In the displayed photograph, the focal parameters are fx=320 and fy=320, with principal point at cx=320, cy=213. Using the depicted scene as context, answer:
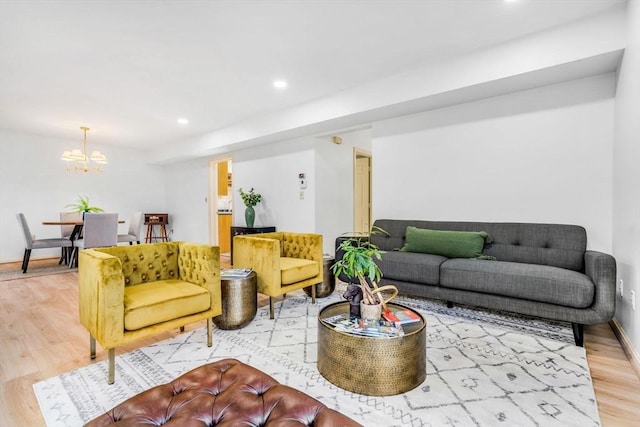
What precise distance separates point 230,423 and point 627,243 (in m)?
2.82

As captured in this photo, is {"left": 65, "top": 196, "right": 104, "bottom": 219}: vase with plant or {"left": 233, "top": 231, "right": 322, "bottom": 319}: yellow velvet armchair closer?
{"left": 233, "top": 231, "right": 322, "bottom": 319}: yellow velvet armchair

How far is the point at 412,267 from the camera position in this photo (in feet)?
9.91

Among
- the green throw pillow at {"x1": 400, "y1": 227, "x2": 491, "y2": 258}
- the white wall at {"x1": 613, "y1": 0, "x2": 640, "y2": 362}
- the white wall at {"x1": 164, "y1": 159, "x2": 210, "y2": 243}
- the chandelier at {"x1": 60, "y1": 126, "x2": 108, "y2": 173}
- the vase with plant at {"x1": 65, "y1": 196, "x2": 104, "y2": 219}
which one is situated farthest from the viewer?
the white wall at {"x1": 164, "y1": 159, "x2": 210, "y2": 243}

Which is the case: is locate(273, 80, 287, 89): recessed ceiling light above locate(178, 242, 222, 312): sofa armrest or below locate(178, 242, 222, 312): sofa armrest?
above

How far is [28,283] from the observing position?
4.34m

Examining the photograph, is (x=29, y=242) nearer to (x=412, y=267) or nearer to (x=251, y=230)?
(x=251, y=230)

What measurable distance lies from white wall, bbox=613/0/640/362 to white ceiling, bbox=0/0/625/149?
0.49 m

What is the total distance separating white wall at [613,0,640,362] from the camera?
2057 mm

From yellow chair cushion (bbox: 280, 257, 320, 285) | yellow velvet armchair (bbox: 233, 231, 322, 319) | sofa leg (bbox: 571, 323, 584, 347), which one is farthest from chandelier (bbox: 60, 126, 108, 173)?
sofa leg (bbox: 571, 323, 584, 347)

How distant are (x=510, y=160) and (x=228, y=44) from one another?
3008 mm

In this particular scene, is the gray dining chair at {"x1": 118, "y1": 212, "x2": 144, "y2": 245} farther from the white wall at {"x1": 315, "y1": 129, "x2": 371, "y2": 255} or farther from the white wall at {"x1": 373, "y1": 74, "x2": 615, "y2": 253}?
the white wall at {"x1": 373, "y1": 74, "x2": 615, "y2": 253}

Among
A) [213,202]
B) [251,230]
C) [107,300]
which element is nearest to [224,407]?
[107,300]

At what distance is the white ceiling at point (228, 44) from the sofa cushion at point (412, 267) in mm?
1968

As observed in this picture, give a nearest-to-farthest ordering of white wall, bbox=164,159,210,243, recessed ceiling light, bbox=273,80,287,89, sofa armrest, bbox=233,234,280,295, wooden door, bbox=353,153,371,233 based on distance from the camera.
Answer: sofa armrest, bbox=233,234,280,295 → recessed ceiling light, bbox=273,80,287,89 → wooden door, bbox=353,153,371,233 → white wall, bbox=164,159,210,243
